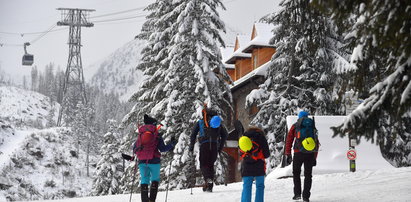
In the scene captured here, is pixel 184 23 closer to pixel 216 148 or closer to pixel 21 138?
pixel 216 148

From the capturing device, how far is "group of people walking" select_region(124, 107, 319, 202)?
878 centimetres

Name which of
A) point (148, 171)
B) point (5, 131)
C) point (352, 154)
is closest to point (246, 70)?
point (352, 154)

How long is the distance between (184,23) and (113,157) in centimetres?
2679

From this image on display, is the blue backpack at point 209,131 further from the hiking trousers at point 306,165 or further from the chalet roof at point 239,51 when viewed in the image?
the chalet roof at point 239,51

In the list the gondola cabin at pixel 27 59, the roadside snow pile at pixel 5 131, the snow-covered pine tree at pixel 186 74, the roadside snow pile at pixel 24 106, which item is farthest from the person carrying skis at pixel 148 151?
the roadside snow pile at pixel 24 106

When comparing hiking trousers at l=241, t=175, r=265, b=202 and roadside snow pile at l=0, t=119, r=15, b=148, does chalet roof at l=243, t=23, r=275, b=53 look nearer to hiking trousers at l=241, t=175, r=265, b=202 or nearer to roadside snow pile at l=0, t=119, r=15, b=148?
hiking trousers at l=241, t=175, r=265, b=202

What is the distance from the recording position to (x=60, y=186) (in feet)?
209

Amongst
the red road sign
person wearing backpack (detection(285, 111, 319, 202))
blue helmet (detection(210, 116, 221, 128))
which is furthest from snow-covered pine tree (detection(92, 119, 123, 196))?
person wearing backpack (detection(285, 111, 319, 202))

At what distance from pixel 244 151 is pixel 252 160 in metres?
0.19

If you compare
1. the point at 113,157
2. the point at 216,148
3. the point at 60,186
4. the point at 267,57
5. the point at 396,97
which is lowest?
the point at 60,186

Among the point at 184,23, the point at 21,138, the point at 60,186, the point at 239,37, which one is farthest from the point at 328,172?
the point at 21,138

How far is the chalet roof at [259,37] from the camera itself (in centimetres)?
3316

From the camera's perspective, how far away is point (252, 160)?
876 cm

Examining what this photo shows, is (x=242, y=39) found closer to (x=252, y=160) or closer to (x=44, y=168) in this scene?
(x=252, y=160)
